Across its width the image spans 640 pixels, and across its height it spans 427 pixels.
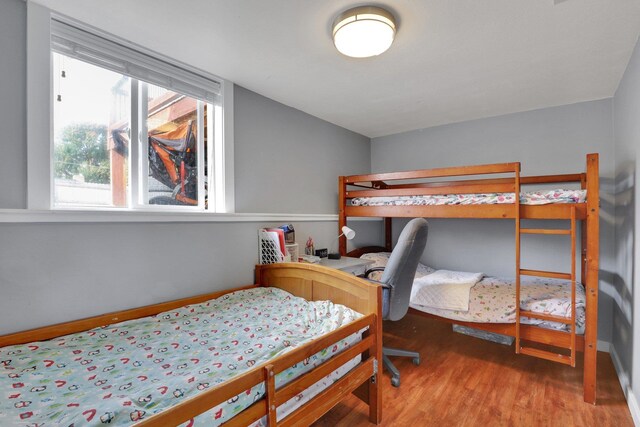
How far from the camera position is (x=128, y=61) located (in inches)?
72.4

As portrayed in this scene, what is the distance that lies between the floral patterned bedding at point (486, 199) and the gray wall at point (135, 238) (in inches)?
31.8

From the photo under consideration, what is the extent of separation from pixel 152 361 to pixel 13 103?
1.39m

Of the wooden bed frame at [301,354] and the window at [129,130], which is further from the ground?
the window at [129,130]

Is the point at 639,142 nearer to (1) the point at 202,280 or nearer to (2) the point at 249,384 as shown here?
(2) the point at 249,384

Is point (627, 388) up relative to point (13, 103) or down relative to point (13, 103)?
down

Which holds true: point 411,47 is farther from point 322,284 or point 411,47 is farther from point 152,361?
point 152,361

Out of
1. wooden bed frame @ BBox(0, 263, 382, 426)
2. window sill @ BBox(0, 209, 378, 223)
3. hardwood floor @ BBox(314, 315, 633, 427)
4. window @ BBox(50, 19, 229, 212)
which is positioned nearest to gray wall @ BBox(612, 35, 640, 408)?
hardwood floor @ BBox(314, 315, 633, 427)

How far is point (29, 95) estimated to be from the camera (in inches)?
58.1

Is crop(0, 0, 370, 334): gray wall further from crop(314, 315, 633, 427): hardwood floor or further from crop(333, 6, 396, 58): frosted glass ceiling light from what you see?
crop(314, 315, 633, 427): hardwood floor

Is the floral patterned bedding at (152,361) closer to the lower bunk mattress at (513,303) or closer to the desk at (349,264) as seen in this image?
the desk at (349,264)

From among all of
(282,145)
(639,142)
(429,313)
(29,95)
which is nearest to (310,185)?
(282,145)

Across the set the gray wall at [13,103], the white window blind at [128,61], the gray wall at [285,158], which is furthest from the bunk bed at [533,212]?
the gray wall at [13,103]

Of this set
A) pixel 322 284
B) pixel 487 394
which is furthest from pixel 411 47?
pixel 487 394

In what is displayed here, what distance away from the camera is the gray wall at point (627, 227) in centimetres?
181
